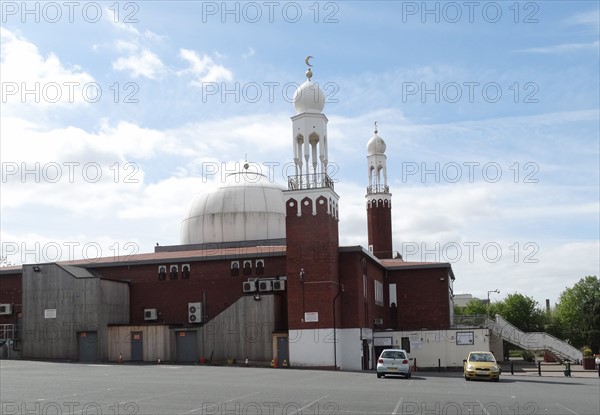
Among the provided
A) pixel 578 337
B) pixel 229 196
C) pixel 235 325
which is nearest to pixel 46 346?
pixel 235 325

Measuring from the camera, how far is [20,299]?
59.9m

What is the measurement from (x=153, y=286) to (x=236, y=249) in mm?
6914

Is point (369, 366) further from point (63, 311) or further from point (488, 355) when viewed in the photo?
point (63, 311)

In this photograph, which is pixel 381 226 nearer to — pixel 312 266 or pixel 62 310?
pixel 312 266

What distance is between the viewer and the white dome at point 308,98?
5478 cm

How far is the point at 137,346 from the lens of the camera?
178ft

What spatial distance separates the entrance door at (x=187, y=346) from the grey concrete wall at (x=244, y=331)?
743mm

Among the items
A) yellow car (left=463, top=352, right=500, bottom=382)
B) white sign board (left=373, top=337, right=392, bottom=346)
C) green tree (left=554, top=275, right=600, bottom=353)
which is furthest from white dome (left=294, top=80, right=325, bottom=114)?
green tree (left=554, top=275, right=600, bottom=353)

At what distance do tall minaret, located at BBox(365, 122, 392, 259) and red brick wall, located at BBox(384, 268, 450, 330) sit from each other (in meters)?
8.96

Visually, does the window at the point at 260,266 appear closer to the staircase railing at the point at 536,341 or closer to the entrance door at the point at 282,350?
the entrance door at the point at 282,350

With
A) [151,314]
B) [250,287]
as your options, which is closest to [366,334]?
[250,287]

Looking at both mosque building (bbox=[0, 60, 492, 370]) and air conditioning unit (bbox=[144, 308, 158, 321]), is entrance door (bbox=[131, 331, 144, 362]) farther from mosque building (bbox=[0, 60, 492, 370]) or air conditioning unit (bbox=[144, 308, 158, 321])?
air conditioning unit (bbox=[144, 308, 158, 321])

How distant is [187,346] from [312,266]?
36.0 feet

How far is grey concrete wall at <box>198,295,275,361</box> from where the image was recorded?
51875 mm
